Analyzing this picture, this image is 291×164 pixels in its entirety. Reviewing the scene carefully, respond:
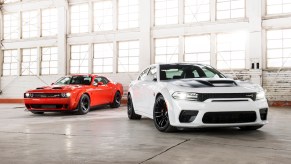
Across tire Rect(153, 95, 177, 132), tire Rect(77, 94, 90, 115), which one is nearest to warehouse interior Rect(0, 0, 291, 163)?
tire Rect(153, 95, 177, 132)

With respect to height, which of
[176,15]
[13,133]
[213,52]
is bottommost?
[13,133]

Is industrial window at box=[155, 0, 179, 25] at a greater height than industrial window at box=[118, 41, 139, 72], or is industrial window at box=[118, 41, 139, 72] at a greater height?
industrial window at box=[155, 0, 179, 25]

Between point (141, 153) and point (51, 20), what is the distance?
17855 millimetres

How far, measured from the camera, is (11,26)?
2264 centimetres

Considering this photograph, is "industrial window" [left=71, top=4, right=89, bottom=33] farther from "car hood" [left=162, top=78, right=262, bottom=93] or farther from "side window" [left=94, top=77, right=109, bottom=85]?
"car hood" [left=162, top=78, right=262, bottom=93]

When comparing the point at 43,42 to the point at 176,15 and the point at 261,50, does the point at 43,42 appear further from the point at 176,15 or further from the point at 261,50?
the point at 261,50

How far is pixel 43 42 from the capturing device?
2120cm

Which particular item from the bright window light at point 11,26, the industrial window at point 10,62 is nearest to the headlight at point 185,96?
the industrial window at point 10,62

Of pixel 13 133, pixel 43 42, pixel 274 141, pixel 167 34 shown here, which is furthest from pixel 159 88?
pixel 43 42

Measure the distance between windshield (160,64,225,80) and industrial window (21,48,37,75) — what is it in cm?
1540

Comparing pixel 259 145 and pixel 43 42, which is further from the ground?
pixel 43 42

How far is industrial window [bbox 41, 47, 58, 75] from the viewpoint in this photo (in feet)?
68.9

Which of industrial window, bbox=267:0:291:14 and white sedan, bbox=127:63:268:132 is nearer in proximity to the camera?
white sedan, bbox=127:63:268:132

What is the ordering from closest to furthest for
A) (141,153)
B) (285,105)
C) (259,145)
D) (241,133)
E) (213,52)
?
1. (141,153)
2. (259,145)
3. (241,133)
4. (285,105)
5. (213,52)
